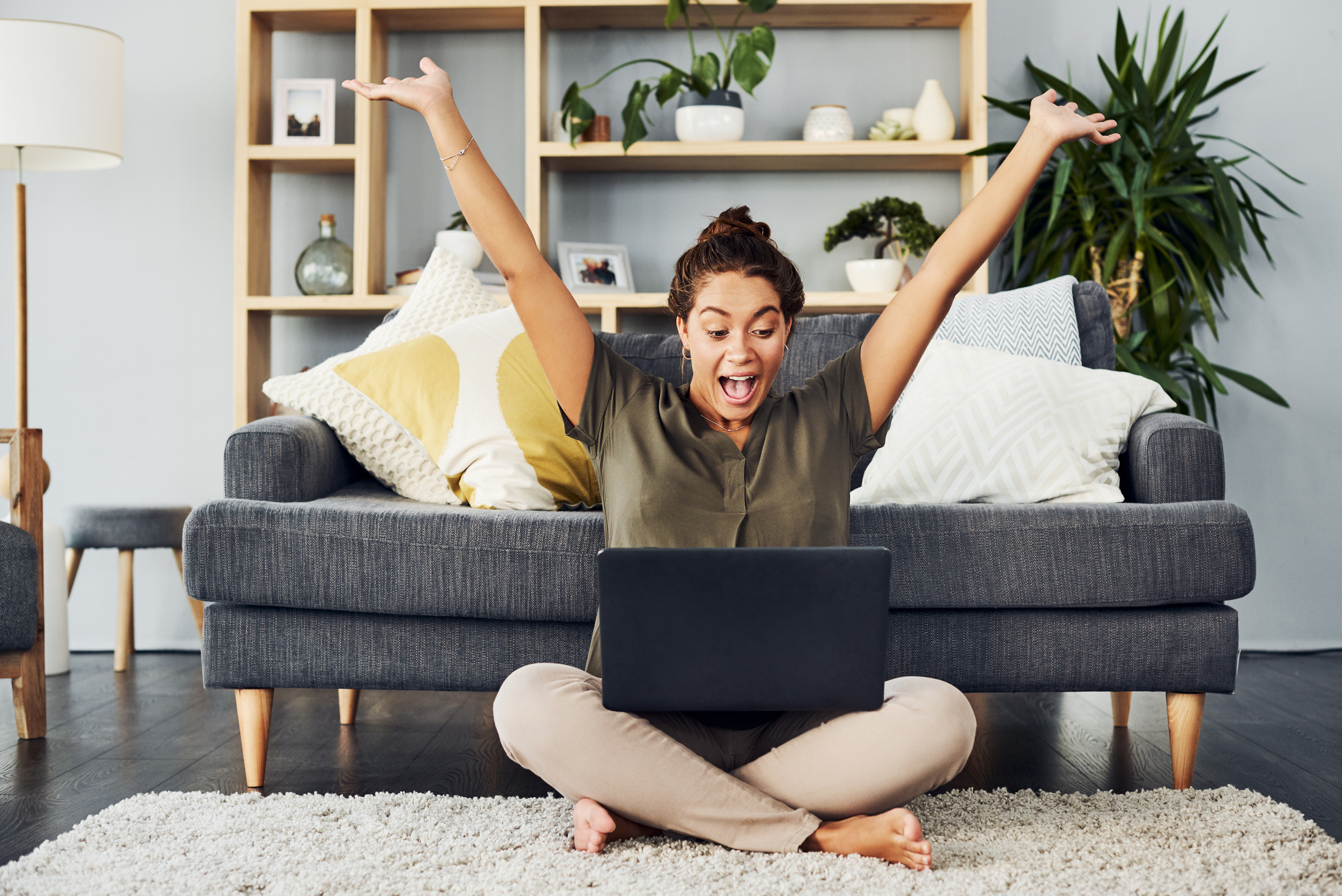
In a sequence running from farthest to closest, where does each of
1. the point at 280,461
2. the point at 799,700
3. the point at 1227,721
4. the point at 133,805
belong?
1. the point at 1227,721
2. the point at 280,461
3. the point at 133,805
4. the point at 799,700

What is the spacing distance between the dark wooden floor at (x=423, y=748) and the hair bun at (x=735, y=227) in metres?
0.87

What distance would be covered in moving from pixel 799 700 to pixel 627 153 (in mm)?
2102

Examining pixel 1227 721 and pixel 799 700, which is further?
pixel 1227 721

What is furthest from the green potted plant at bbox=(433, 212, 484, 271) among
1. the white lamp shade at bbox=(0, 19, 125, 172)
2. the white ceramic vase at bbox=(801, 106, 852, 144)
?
the white ceramic vase at bbox=(801, 106, 852, 144)

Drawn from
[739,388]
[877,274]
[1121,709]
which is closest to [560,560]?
[739,388]

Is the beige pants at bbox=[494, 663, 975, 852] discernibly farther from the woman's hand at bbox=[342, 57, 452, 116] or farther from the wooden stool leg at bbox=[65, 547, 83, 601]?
the wooden stool leg at bbox=[65, 547, 83, 601]

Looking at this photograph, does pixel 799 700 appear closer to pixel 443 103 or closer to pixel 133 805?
pixel 443 103

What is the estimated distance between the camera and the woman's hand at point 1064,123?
1233 millimetres

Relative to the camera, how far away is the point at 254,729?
60.0 inches

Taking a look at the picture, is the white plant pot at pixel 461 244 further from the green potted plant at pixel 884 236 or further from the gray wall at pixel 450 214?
the green potted plant at pixel 884 236

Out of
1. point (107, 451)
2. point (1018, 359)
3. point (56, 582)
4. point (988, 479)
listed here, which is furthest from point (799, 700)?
point (107, 451)

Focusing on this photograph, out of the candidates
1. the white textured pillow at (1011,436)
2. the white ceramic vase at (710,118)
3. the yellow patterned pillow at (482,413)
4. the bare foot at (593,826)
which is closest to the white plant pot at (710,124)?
the white ceramic vase at (710,118)

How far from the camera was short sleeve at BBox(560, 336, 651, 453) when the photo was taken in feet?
4.31

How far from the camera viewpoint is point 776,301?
129cm
